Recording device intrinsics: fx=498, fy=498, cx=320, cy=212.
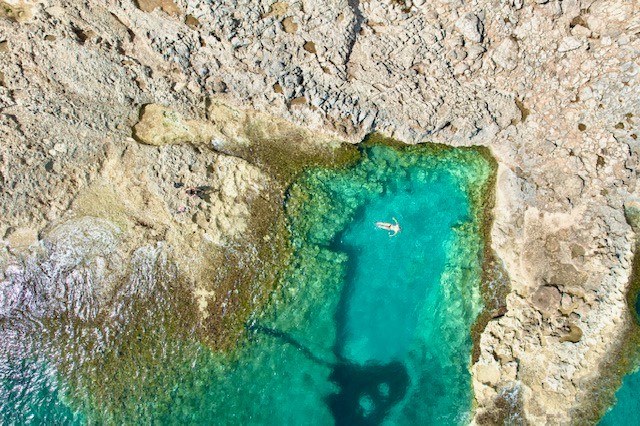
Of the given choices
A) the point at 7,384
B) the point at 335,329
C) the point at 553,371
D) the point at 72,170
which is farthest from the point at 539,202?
the point at 7,384

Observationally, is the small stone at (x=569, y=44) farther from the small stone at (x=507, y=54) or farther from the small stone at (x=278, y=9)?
the small stone at (x=278, y=9)

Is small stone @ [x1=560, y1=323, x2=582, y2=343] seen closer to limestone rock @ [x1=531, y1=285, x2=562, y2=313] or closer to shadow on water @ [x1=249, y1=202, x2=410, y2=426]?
limestone rock @ [x1=531, y1=285, x2=562, y2=313]

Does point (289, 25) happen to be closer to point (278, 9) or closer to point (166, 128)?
point (278, 9)

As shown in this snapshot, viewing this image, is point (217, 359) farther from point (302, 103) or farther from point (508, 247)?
point (508, 247)

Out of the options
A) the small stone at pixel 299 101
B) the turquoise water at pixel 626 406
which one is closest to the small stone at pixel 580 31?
the small stone at pixel 299 101

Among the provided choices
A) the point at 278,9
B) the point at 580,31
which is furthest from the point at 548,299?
the point at 278,9

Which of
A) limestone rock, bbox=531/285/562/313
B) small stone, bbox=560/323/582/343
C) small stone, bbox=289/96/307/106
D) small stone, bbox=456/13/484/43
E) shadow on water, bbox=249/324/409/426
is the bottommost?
shadow on water, bbox=249/324/409/426

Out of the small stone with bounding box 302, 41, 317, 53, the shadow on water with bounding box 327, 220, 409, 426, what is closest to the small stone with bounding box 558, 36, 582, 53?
the small stone with bounding box 302, 41, 317, 53
